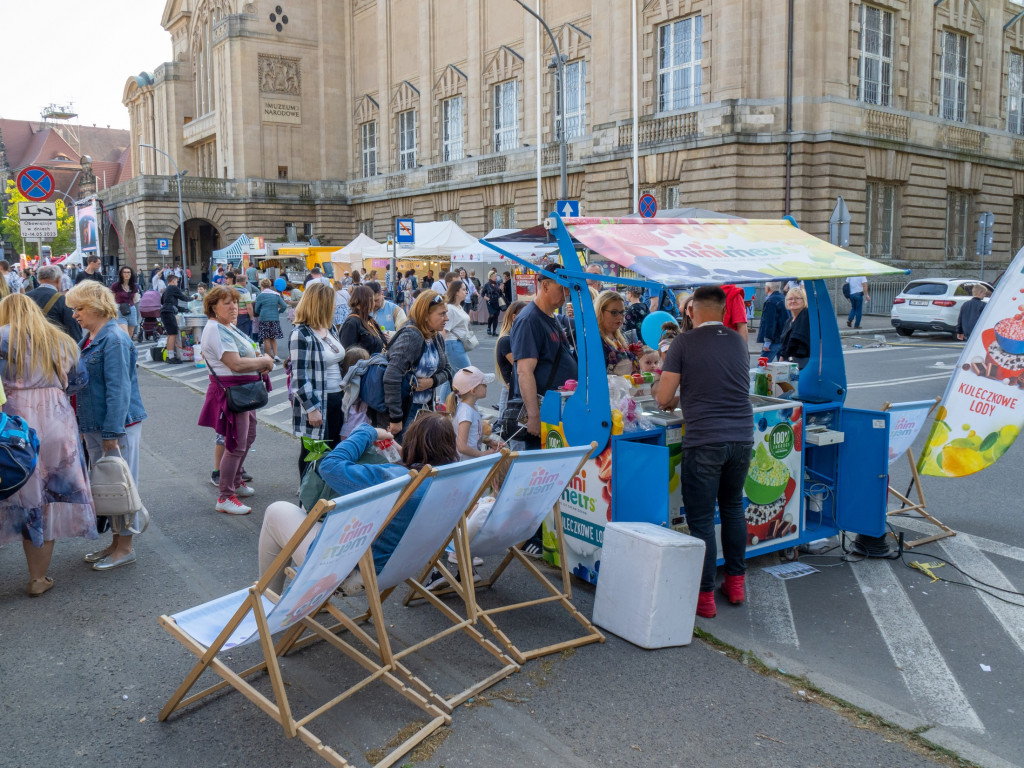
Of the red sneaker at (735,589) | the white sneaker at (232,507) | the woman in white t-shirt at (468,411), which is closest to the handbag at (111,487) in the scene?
the white sneaker at (232,507)

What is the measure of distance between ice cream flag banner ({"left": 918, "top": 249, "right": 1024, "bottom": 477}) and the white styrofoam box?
259cm

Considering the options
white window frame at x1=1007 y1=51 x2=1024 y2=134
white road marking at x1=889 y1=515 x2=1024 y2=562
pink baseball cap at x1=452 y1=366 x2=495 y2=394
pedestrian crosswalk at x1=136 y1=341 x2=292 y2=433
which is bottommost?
white road marking at x1=889 y1=515 x2=1024 y2=562

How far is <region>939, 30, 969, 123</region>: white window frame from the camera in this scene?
3136cm

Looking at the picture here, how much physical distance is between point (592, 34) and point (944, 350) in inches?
699

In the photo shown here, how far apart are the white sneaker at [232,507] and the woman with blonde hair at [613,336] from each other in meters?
3.07

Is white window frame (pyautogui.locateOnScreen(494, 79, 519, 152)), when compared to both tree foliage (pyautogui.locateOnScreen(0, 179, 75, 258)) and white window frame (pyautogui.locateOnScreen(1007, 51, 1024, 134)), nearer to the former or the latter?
white window frame (pyautogui.locateOnScreen(1007, 51, 1024, 134))

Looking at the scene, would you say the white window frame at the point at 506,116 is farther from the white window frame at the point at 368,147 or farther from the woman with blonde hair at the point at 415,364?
the woman with blonde hair at the point at 415,364

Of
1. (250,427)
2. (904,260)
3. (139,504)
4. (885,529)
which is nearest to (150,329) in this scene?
(250,427)

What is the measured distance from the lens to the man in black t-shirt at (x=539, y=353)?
586 centimetres

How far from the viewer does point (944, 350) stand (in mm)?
19750

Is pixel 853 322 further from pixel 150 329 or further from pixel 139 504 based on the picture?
pixel 139 504

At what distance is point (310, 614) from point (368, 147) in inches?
1871

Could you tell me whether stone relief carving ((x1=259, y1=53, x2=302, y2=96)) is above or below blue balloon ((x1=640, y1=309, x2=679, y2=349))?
above

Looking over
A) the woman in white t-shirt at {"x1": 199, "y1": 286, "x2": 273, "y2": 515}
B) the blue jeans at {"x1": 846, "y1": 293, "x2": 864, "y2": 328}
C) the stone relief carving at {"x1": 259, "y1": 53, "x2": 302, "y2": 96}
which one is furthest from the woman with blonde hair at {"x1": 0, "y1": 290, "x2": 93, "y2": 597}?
the stone relief carving at {"x1": 259, "y1": 53, "x2": 302, "y2": 96}
